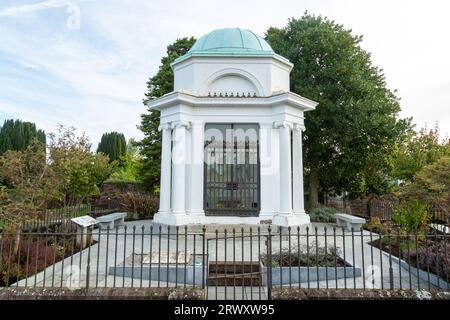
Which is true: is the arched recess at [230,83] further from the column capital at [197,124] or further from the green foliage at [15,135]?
the green foliage at [15,135]

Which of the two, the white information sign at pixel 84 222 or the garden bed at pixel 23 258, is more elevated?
the white information sign at pixel 84 222

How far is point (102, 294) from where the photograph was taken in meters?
4.18

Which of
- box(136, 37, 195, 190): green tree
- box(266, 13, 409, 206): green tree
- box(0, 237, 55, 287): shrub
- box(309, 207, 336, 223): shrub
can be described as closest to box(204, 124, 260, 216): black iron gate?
box(309, 207, 336, 223): shrub

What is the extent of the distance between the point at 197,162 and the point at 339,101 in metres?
9.13

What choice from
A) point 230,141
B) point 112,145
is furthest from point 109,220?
point 112,145

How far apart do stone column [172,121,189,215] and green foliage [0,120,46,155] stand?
99.7ft

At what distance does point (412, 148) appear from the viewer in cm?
1700

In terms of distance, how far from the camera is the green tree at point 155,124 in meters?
19.1

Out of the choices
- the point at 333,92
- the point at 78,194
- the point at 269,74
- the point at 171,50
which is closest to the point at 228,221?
the point at 269,74

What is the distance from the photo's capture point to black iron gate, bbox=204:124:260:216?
10367 mm

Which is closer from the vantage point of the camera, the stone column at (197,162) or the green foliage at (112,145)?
the stone column at (197,162)

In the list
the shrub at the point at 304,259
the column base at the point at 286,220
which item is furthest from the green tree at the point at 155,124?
the shrub at the point at 304,259

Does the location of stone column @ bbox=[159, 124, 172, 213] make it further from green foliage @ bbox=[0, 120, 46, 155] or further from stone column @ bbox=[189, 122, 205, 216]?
green foliage @ bbox=[0, 120, 46, 155]

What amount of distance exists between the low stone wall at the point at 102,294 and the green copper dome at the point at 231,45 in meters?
8.66
